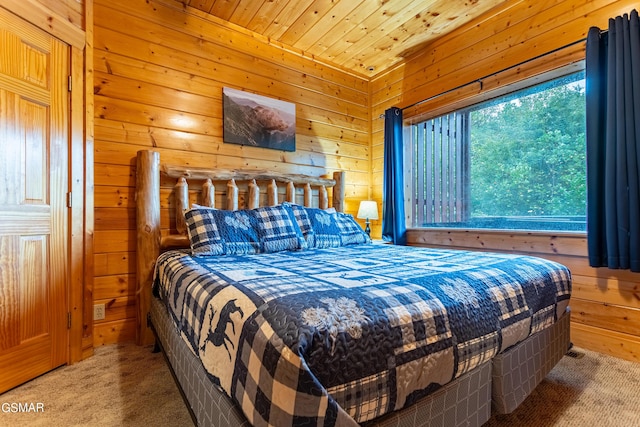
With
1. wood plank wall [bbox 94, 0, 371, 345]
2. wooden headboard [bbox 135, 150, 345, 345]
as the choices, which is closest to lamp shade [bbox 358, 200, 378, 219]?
wooden headboard [bbox 135, 150, 345, 345]

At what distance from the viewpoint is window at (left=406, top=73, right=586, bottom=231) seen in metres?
2.32

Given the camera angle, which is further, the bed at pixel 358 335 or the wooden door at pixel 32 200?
the wooden door at pixel 32 200

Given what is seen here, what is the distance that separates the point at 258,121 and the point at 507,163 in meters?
2.25

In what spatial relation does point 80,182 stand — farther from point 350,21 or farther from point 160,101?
point 350,21

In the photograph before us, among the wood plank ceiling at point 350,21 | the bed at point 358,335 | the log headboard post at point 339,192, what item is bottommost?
the bed at point 358,335

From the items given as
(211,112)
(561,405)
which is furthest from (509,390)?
(211,112)

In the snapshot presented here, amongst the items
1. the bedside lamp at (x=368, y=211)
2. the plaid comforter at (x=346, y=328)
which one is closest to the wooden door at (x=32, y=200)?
the plaid comforter at (x=346, y=328)

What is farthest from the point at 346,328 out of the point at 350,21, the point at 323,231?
the point at 350,21

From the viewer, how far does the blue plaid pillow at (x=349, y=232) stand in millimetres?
2551

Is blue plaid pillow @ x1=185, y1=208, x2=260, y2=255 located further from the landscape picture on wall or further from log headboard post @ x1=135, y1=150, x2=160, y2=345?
the landscape picture on wall

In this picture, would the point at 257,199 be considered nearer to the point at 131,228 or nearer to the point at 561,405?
the point at 131,228

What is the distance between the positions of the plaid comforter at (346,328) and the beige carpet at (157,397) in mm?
408

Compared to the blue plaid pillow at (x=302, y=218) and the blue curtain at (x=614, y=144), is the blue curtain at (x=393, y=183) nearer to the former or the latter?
the blue plaid pillow at (x=302, y=218)

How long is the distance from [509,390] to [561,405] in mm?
500
